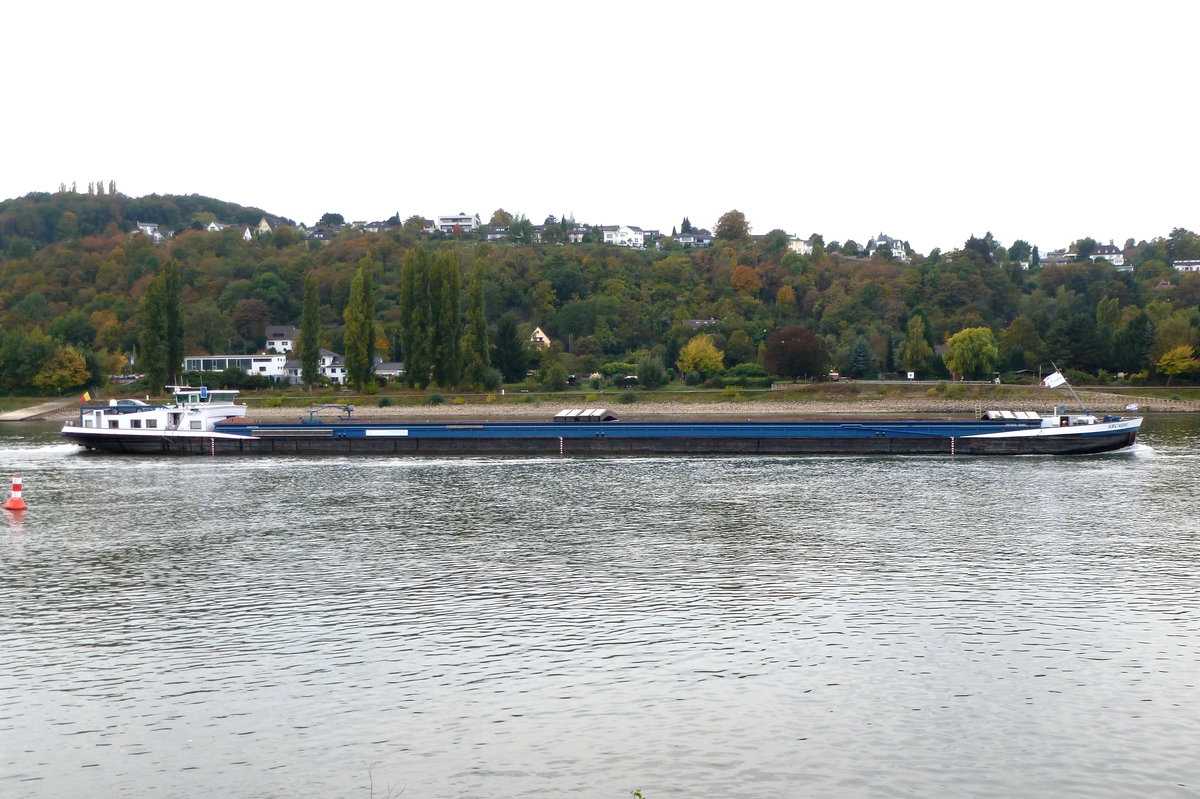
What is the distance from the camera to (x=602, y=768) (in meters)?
16.2

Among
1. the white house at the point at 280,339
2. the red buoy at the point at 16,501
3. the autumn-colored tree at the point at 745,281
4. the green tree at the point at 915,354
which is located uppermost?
the autumn-colored tree at the point at 745,281

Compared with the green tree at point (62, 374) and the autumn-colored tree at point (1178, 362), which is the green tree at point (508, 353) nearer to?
the green tree at point (62, 374)

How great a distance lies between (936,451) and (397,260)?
13887 centimetres

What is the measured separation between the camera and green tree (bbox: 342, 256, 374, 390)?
9981 cm

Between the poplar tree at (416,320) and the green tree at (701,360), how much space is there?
3210 centimetres

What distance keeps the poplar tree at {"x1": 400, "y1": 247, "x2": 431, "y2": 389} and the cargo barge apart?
103ft


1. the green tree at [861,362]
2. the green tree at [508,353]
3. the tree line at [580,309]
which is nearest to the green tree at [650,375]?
the tree line at [580,309]

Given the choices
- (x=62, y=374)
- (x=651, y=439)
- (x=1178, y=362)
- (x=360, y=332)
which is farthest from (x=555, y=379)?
(x=1178, y=362)

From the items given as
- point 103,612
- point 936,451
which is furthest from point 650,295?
point 103,612

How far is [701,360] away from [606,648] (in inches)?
3776

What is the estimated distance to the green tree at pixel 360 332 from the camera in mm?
99812

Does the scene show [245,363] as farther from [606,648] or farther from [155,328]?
[606,648]

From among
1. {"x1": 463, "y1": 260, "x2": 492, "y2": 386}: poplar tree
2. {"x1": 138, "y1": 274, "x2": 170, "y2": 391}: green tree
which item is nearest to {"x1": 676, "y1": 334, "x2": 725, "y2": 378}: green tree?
{"x1": 463, "y1": 260, "x2": 492, "y2": 386}: poplar tree

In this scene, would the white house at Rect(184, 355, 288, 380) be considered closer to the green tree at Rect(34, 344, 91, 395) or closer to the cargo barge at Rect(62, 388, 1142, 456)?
the green tree at Rect(34, 344, 91, 395)
